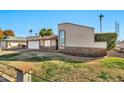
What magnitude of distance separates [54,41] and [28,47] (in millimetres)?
583

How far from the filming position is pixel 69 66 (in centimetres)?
455

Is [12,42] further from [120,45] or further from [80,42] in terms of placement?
[120,45]

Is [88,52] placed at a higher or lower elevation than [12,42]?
lower

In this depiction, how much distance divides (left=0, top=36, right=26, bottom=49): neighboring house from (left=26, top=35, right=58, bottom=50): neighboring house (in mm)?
129

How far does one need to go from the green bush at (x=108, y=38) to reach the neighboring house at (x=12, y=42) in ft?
4.81

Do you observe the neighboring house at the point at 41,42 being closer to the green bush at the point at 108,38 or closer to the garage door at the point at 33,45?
the garage door at the point at 33,45

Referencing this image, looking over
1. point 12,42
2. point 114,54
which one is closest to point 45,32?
point 12,42

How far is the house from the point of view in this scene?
4.27m

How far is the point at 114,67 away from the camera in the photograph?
441cm

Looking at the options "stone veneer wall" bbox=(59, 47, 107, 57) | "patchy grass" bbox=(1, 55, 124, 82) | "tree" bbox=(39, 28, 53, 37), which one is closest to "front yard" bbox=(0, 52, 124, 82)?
"patchy grass" bbox=(1, 55, 124, 82)

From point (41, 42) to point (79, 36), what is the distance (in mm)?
888

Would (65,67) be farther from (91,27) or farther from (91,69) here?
(91,27)

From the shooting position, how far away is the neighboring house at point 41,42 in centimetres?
458

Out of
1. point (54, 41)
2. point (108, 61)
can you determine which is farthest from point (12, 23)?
point (108, 61)
